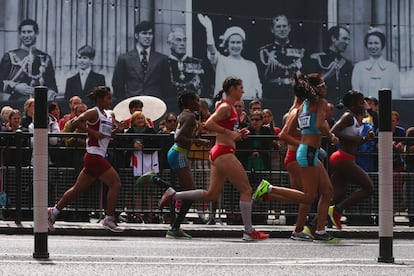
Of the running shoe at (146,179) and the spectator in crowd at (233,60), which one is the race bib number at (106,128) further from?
the spectator in crowd at (233,60)

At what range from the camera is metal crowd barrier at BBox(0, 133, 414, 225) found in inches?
589

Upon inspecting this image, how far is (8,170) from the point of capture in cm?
1502

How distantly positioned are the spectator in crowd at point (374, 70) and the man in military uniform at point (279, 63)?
157 cm

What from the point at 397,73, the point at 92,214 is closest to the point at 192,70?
the point at 397,73

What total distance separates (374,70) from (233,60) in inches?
138

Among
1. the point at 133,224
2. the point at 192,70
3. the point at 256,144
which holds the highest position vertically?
the point at 192,70

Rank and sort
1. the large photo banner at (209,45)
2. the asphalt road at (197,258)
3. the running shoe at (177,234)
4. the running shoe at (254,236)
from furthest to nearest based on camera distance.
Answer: the large photo banner at (209,45), the running shoe at (177,234), the running shoe at (254,236), the asphalt road at (197,258)

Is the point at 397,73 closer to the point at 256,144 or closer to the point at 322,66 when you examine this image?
the point at 322,66

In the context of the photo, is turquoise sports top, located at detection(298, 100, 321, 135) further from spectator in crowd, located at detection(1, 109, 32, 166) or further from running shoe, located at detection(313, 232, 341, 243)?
spectator in crowd, located at detection(1, 109, 32, 166)

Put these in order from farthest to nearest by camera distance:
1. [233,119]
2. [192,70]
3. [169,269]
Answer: [192,70]
[233,119]
[169,269]

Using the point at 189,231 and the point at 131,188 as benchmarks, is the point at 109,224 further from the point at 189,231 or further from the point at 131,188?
the point at 131,188

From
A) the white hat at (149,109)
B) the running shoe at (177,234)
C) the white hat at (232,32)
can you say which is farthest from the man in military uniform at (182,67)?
the running shoe at (177,234)

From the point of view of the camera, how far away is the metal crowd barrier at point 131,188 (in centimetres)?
1495

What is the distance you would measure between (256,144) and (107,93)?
2.47 meters
